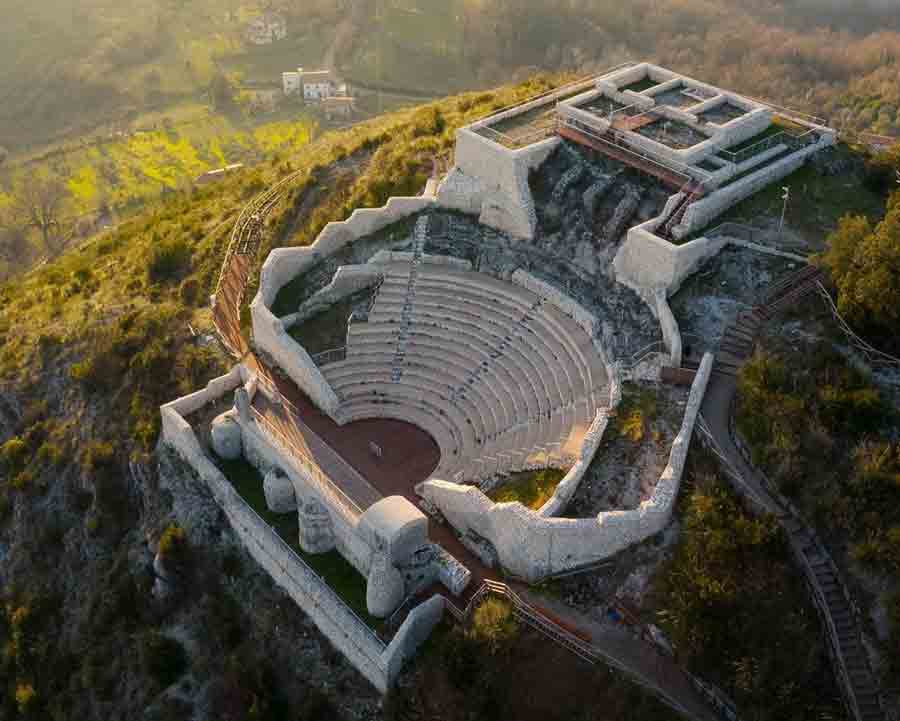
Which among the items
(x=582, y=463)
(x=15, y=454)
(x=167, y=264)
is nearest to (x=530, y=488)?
(x=582, y=463)

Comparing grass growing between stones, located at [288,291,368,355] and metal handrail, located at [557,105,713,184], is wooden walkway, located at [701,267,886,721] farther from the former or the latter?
grass growing between stones, located at [288,291,368,355]

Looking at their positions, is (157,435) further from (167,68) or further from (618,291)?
(167,68)

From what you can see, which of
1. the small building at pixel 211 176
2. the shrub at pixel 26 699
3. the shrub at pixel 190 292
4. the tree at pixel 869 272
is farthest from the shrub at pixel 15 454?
the tree at pixel 869 272

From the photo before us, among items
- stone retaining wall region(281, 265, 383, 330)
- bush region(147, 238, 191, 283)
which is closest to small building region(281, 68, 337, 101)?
bush region(147, 238, 191, 283)

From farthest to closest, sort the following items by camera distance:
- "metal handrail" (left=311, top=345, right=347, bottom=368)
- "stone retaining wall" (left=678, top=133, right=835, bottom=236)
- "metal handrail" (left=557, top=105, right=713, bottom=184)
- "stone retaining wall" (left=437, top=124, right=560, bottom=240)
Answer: "stone retaining wall" (left=437, top=124, right=560, bottom=240), "metal handrail" (left=311, top=345, right=347, bottom=368), "metal handrail" (left=557, top=105, right=713, bottom=184), "stone retaining wall" (left=678, top=133, right=835, bottom=236)

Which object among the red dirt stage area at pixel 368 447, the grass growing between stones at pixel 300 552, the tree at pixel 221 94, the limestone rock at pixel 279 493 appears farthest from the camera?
the tree at pixel 221 94

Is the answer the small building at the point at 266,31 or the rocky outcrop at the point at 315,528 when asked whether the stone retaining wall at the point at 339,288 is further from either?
the small building at the point at 266,31
